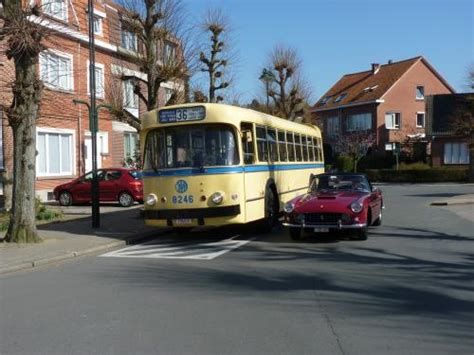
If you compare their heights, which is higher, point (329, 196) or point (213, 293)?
point (329, 196)

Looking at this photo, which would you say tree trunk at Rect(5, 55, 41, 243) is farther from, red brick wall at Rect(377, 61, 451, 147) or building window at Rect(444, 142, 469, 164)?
red brick wall at Rect(377, 61, 451, 147)

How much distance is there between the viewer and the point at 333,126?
6512 centimetres

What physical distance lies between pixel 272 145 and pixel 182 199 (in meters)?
3.51

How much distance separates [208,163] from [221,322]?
6998mm

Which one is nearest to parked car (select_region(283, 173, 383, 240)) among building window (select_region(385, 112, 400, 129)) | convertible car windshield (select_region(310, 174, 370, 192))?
convertible car windshield (select_region(310, 174, 370, 192))

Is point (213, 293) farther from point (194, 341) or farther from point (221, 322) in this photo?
point (194, 341)

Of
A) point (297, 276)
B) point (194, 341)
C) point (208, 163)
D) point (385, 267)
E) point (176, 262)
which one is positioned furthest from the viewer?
point (208, 163)

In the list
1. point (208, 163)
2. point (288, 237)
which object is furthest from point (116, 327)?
point (288, 237)

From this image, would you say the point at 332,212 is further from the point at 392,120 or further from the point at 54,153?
the point at 392,120

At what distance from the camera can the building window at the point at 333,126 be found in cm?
6425

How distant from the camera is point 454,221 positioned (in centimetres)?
1683

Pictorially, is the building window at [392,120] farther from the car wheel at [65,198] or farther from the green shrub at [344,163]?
the car wheel at [65,198]

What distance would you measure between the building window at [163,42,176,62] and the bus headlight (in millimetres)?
8301

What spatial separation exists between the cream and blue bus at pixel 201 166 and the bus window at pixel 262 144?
0.14m
